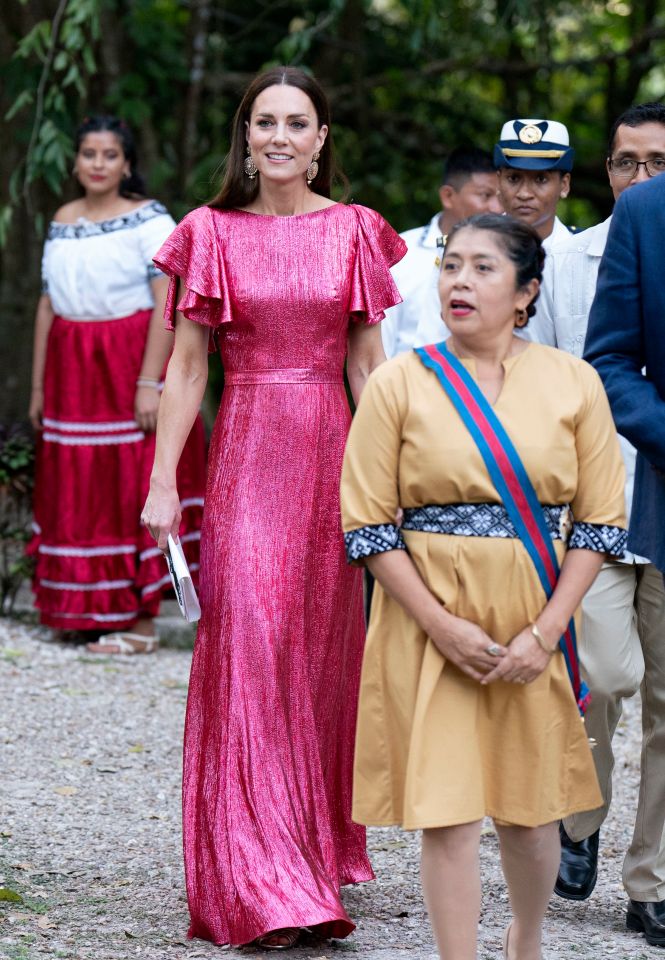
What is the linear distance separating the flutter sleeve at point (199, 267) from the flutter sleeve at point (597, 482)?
3.67ft

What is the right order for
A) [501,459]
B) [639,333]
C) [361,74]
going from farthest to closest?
1. [361,74]
2. [639,333]
3. [501,459]

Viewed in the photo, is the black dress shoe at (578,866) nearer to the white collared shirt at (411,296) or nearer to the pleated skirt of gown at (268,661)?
the pleated skirt of gown at (268,661)

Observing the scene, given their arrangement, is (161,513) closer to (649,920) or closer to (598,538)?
(598,538)

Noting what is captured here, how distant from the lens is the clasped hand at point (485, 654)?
3.19 m

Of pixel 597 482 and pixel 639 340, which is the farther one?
pixel 639 340

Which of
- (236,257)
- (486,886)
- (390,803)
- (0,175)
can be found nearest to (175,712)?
(486,886)

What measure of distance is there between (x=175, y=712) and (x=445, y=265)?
12.0 ft

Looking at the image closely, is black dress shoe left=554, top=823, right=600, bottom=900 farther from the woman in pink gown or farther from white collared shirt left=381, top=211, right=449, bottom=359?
white collared shirt left=381, top=211, right=449, bottom=359

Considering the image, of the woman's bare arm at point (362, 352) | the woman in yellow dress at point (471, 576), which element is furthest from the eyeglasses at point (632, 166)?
the woman in yellow dress at point (471, 576)

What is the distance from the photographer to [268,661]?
4047mm

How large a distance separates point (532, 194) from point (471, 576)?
7.12 feet

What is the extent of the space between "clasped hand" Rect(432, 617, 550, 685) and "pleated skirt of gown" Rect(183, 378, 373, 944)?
92cm

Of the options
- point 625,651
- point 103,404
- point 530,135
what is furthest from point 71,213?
point 625,651

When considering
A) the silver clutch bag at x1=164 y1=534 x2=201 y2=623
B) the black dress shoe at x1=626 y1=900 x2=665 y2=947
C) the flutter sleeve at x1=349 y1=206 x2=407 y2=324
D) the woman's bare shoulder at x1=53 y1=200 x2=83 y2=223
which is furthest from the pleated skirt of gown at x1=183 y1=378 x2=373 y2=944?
the woman's bare shoulder at x1=53 y1=200 x2=83 y2=223
